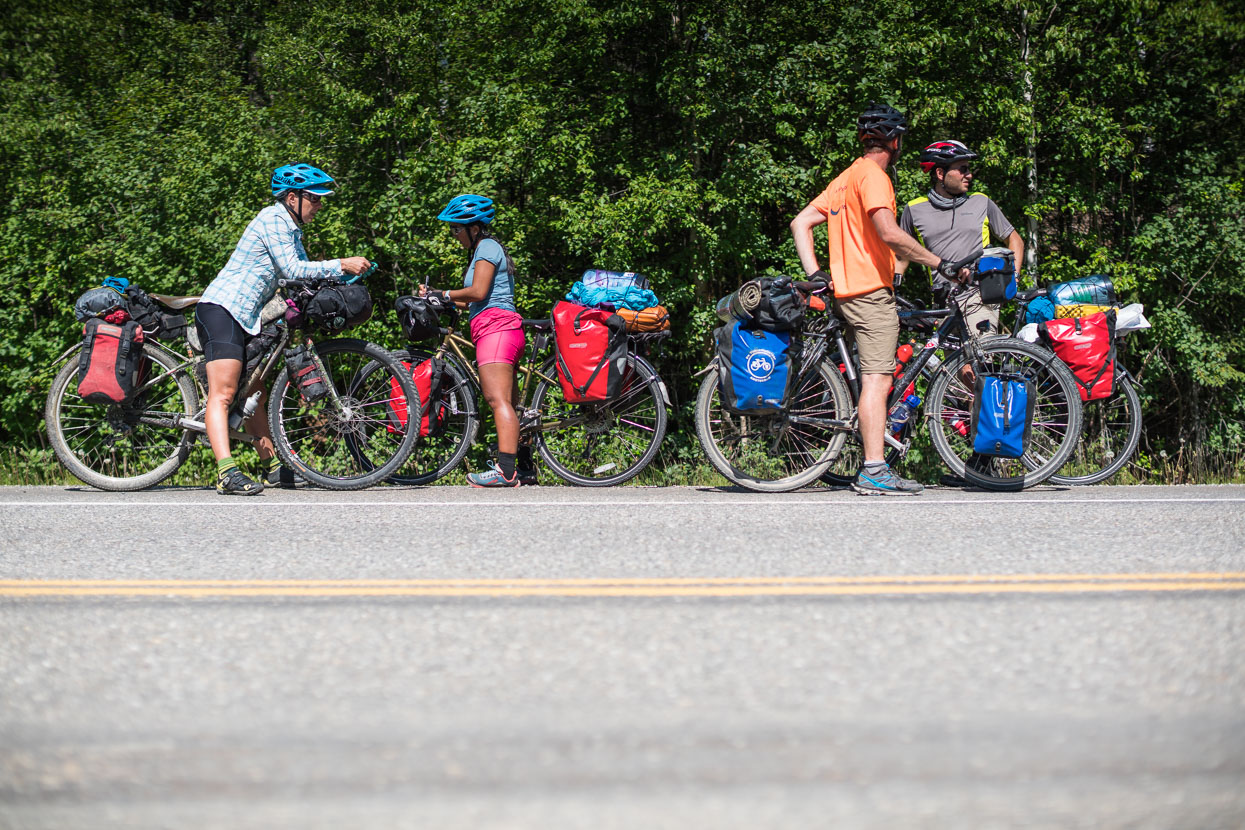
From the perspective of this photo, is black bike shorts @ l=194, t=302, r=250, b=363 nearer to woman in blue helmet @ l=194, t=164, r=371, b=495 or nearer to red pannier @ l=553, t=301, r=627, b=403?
woman in blue helmet @ l=194, t=164, r=371, b=495

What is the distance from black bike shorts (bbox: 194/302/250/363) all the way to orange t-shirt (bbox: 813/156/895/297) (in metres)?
3.75

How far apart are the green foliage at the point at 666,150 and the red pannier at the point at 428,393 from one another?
4.52 m

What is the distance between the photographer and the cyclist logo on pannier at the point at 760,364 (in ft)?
22.6

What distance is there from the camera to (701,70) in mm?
12859

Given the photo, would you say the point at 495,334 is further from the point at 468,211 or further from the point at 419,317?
the point at 468,211

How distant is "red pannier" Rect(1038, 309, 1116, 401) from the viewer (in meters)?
7.43

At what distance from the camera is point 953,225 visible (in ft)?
26.2

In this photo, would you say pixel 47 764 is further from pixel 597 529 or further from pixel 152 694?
pixel 597 529

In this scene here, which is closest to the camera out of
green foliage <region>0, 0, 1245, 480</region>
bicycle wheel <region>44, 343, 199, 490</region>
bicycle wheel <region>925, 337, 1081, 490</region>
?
bicycle wheel <region>925, 337, 1081, 490</region>

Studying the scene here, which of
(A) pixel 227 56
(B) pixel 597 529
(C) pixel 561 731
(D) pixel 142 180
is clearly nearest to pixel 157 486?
(B) pixel 597 529

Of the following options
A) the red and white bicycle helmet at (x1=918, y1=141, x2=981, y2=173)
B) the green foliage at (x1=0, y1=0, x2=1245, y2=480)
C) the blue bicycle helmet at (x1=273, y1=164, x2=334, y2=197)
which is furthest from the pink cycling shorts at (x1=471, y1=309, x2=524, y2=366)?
the green foliage at (x1=0, y1=0, x2=1245, y2=480)

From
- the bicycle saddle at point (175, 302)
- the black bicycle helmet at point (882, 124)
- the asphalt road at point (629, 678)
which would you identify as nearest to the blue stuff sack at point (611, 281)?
the black bicycle helmet at point (882, 124)

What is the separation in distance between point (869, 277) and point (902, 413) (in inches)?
38.9

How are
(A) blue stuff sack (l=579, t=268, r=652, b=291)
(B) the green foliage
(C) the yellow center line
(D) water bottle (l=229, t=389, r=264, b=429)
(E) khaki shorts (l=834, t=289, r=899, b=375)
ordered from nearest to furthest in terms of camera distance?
(C) the yellow center line
(E) khaki shorts (l=834, t=289, r=899, b=375)
(D) water bottle (l=229, t=389, r=264, b=429)
(A) blue stuff sack (l=579, t=268, r=652, b=291)
(B) the green foliage
